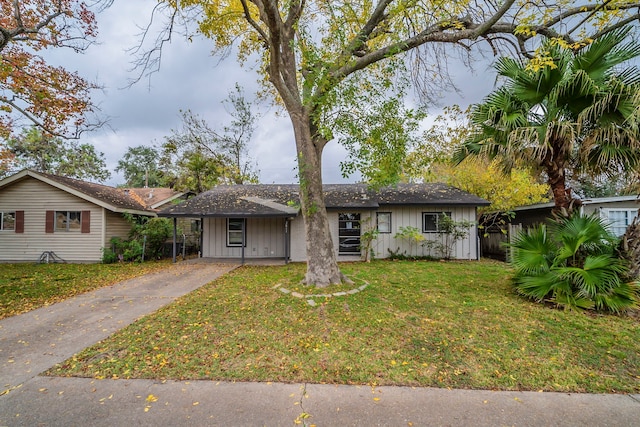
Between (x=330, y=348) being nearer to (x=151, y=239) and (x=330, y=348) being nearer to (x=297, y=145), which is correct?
(x=297, y=145)

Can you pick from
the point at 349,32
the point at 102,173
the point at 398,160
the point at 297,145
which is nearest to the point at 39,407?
the point at 297,145

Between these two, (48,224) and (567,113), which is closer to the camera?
(567,113)

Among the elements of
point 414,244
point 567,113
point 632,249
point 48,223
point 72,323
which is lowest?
point 72,323

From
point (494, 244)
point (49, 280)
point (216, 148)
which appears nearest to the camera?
point (49, 280)

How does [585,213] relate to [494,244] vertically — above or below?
above

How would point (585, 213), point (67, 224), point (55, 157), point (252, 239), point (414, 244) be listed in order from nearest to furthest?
point (585, 213)
point (414, 244)
point (67, 224)
point (252, 239)
point (55, 157)

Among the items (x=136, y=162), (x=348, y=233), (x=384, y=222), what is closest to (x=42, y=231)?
(x=348, y=233)

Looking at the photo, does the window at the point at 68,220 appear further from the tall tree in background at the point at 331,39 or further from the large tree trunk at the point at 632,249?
the large tree trunk at the point at 632,249

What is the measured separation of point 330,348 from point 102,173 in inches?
1512

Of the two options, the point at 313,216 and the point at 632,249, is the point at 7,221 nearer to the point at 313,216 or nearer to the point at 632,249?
the point at 313,216

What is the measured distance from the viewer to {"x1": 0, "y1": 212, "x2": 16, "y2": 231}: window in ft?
42.9

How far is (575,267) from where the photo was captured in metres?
5.46

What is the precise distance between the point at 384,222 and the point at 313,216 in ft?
21.8

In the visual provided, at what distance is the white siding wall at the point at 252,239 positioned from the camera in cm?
1355
